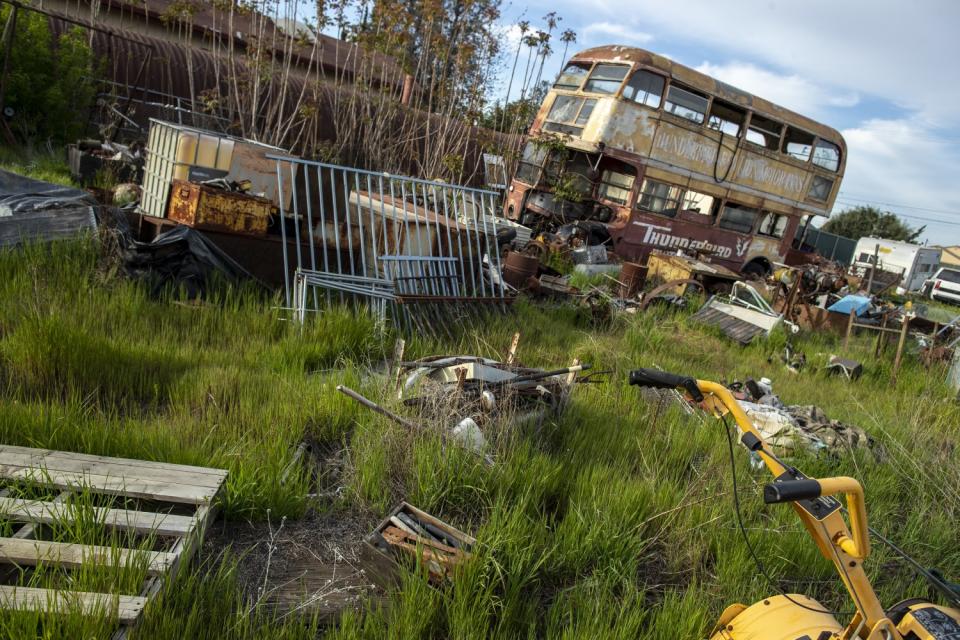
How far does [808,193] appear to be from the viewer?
16984 mm

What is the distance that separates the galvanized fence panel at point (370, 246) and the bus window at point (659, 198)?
7091mm

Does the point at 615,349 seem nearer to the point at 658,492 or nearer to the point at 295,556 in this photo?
the point at 658,492

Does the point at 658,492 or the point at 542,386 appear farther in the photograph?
the point at 542,386

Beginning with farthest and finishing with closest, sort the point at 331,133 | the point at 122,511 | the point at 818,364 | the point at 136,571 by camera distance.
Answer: the point at 331,133
the point at 818,364
the point at 122,511
the point at 136,571

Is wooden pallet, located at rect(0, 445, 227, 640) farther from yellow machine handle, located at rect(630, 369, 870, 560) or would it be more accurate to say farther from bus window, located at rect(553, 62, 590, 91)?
bus window, located at rect(553, 62, 590, 91)

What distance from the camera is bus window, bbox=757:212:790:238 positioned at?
1659 cm

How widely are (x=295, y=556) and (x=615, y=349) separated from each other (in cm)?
493

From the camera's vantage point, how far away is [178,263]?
233 inches

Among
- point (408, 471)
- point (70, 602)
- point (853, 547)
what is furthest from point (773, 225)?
point (70, 602)

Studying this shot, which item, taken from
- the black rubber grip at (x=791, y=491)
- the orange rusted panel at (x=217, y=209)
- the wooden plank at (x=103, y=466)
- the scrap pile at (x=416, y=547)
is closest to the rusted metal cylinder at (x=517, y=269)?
the orange rusted panel at (x=217, y=209)

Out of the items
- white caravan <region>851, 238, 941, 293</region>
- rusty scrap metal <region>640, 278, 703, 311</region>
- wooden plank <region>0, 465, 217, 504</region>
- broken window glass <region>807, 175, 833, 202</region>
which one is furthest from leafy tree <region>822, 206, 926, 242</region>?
wooden plank <region>0, 465, 217, 504</region>

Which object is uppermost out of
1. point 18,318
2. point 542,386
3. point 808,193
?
point 808,193

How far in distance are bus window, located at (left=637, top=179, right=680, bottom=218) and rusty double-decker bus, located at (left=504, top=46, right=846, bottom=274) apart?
0.07ft

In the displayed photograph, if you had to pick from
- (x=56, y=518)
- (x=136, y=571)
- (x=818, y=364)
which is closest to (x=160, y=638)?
(x=136, y=571)
